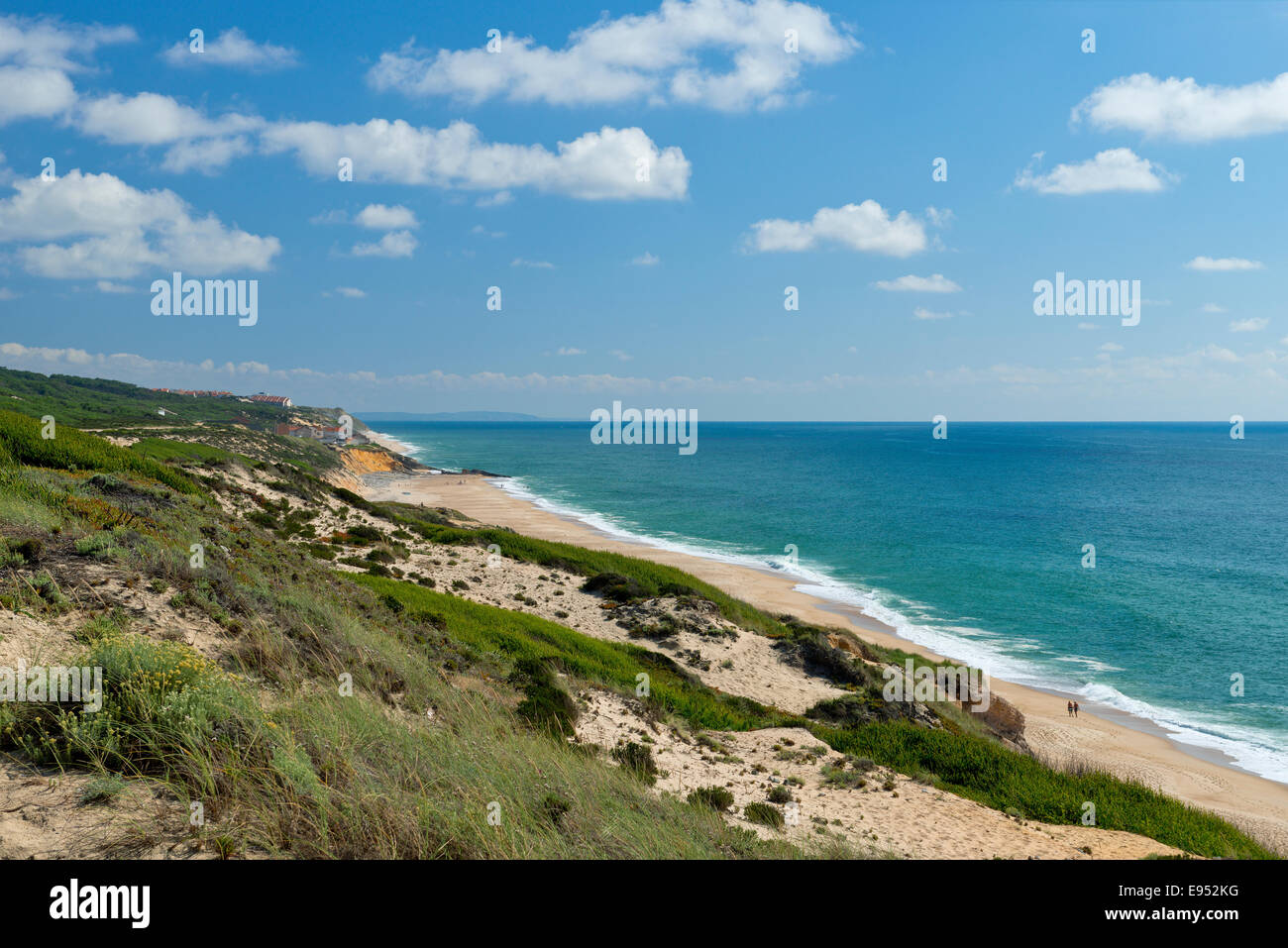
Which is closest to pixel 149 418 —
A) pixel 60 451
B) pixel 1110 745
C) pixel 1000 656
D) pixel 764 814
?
pixel 60 451

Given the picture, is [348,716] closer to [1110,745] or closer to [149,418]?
[1110,745]

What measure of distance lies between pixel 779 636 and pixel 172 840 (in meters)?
26.7

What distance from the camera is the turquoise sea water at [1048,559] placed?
29844 millimetres

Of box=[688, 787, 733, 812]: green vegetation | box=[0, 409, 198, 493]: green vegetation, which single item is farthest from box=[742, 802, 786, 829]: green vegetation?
box=[0, 409, 198, 493]: green vegetation

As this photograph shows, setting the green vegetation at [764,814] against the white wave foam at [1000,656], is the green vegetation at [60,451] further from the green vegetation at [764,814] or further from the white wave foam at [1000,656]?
the white wave foam at [1000,656]

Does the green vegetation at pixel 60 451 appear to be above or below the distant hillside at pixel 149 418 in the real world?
below

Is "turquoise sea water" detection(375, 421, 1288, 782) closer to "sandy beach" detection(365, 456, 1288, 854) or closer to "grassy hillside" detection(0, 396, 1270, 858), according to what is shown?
"sandy beach" detection(365, 456, 1288, 854)

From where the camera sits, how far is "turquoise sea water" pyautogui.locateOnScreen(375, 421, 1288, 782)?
2984cm

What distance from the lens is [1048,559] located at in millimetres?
53500

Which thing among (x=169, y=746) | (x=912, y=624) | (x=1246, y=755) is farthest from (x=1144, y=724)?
(x=169, y=746)

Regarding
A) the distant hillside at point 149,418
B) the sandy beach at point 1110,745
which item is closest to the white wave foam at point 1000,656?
the sandy beach at point 1110,745

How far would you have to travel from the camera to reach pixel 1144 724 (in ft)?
84.1

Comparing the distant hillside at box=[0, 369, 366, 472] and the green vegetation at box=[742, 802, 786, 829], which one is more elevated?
the distant hillside at box=[0, 369, 366, 472]
